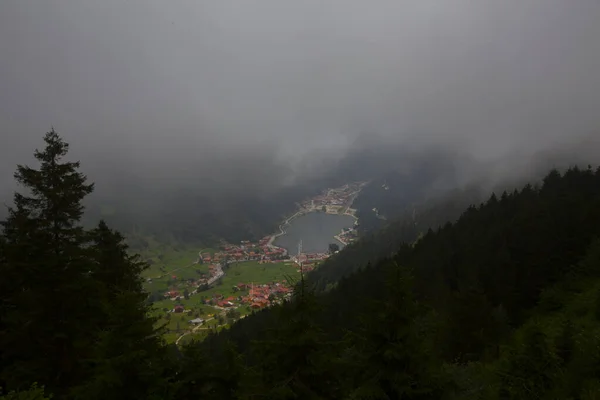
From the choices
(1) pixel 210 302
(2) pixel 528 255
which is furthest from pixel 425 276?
(1) pixel 210 302

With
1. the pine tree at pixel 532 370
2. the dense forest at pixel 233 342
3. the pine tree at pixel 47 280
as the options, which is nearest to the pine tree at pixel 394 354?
the dense forest at pixel 233 342

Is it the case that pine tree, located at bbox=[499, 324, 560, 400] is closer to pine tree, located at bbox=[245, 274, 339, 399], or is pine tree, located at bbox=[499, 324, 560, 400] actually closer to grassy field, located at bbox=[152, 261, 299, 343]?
pine tree, located at bbox=[245, 274, 339, 399]

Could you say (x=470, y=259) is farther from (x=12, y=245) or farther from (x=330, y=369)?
(x=12, y=245)

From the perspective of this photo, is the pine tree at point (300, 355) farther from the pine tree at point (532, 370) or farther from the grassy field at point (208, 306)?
the grassy field at point (208, 306)

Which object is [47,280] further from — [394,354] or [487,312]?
[487,312]

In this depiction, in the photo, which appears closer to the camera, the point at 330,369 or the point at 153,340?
the point at 330,369

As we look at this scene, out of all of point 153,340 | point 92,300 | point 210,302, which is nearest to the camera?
point 153,340

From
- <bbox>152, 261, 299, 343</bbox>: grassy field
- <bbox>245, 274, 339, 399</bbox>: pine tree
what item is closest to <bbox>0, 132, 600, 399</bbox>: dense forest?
<bbox>245, 274, 339, 399</bbox>: pine tree
